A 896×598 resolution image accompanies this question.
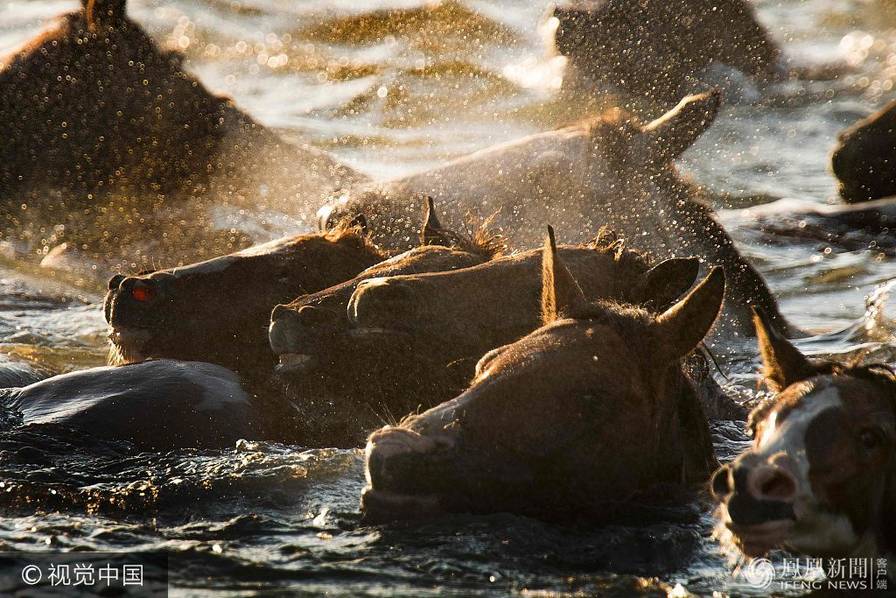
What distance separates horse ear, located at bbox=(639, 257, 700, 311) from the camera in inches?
229

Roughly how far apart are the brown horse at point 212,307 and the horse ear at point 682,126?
3049 mm

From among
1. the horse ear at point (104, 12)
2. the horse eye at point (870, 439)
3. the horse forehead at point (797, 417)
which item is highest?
the horse ear at point (104, 12)

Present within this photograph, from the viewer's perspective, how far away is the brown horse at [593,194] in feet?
30.0

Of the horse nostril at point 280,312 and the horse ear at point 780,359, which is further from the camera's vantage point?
the horse nostril at point 280,312

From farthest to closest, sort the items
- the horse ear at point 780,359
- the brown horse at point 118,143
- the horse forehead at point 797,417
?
the brown horse at point 118,143 < the horse ear at point 780,359 < the horse forehead at point 797,417

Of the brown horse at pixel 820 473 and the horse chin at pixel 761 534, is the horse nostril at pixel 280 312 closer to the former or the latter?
the brown horse at pixel 820 473

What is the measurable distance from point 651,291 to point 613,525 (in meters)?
1.38

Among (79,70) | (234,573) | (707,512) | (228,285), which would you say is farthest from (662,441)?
(79,70)

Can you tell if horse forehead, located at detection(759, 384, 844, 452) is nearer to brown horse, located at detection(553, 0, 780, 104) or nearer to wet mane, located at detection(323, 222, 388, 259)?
wet mane, located at detection(323, 222, 388, 259)

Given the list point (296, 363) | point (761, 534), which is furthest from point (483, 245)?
point (761, 534)

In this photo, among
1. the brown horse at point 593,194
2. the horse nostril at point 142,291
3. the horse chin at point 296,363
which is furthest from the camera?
the brown horse at point 593,194

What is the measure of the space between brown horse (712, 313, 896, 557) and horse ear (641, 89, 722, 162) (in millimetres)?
4829

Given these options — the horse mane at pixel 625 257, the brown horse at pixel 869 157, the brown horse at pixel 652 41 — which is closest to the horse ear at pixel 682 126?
the brown horse at pixel 652 41

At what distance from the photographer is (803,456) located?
419cm
